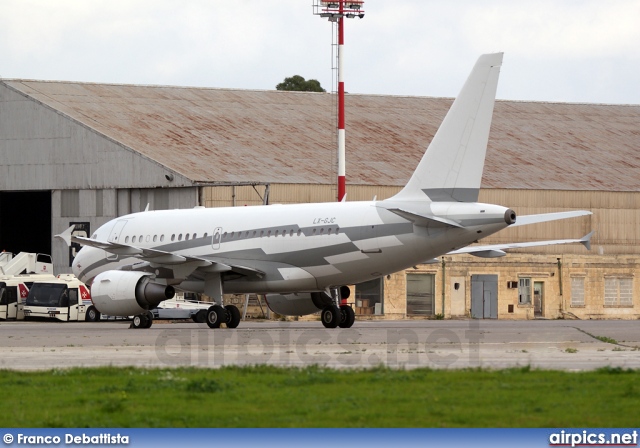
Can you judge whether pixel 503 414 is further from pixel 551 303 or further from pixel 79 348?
pixel 551 303

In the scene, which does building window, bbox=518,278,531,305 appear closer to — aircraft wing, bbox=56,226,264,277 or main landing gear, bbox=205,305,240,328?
aircraft wing, bbox=56,226,264,277

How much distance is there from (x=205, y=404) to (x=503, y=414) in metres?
4.02

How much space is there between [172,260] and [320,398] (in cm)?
2374

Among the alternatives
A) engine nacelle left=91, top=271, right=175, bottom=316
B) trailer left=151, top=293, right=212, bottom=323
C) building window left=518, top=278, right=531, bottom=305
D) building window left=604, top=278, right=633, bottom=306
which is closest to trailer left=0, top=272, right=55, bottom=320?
trailer left=151, top=293, right=212, bottom=323

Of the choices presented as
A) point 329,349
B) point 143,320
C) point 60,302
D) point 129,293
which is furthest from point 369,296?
point 329,349

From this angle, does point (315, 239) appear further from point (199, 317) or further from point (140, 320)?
point (199, 317)

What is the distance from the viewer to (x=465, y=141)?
3491 cm

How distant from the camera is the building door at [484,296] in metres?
62.8

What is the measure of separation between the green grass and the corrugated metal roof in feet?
142

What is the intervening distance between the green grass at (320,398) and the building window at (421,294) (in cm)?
4165

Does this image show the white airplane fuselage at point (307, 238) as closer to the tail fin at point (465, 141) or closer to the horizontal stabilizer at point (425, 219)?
the horizontal stabilizer at point (425, 219)

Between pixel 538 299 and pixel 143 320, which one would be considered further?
pixel 538 299

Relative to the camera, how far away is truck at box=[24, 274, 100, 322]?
56875 millimetres

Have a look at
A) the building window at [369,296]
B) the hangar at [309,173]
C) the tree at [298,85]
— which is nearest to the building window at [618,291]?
the hangar at [309,173]
